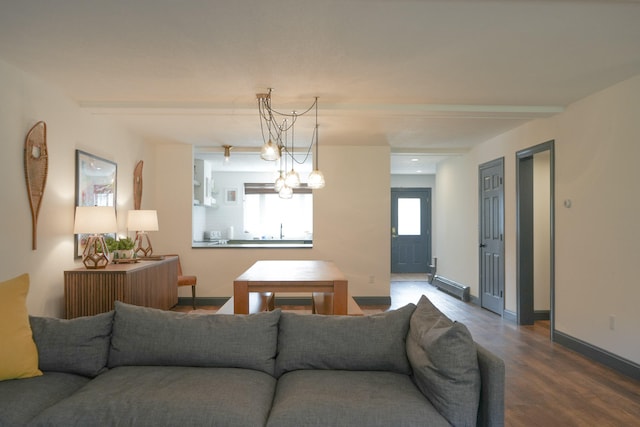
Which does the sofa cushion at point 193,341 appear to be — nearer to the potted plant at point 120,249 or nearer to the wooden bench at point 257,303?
the wooden bench at point 257,303

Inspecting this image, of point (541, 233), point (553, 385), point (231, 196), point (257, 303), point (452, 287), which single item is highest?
point (231, 196)

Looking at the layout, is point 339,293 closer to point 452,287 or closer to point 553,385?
point 553,385

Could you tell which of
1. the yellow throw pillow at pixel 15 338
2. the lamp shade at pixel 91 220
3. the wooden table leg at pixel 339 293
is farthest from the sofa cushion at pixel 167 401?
the lamp shade at pixel 91 220

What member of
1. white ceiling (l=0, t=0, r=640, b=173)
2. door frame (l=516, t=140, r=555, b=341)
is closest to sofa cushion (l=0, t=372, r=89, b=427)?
white ceiling (l=0, t=0, r=640, b=173)

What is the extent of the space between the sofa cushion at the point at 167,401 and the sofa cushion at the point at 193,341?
0.33 feet

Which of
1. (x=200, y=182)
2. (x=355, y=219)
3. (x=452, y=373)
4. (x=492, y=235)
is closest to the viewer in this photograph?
(x=452, y=373)

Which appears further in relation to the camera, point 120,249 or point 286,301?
point 286,301

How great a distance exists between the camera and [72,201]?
3.86 metres

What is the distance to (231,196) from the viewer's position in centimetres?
872

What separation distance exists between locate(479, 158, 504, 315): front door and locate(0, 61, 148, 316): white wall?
494cm

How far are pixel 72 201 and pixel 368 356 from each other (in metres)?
3.31

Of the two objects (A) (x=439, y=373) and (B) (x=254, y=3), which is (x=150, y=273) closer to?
(B) (x=254, y=3)

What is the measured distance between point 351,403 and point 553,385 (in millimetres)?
2285

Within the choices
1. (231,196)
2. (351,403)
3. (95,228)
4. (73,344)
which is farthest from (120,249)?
(231,196)
